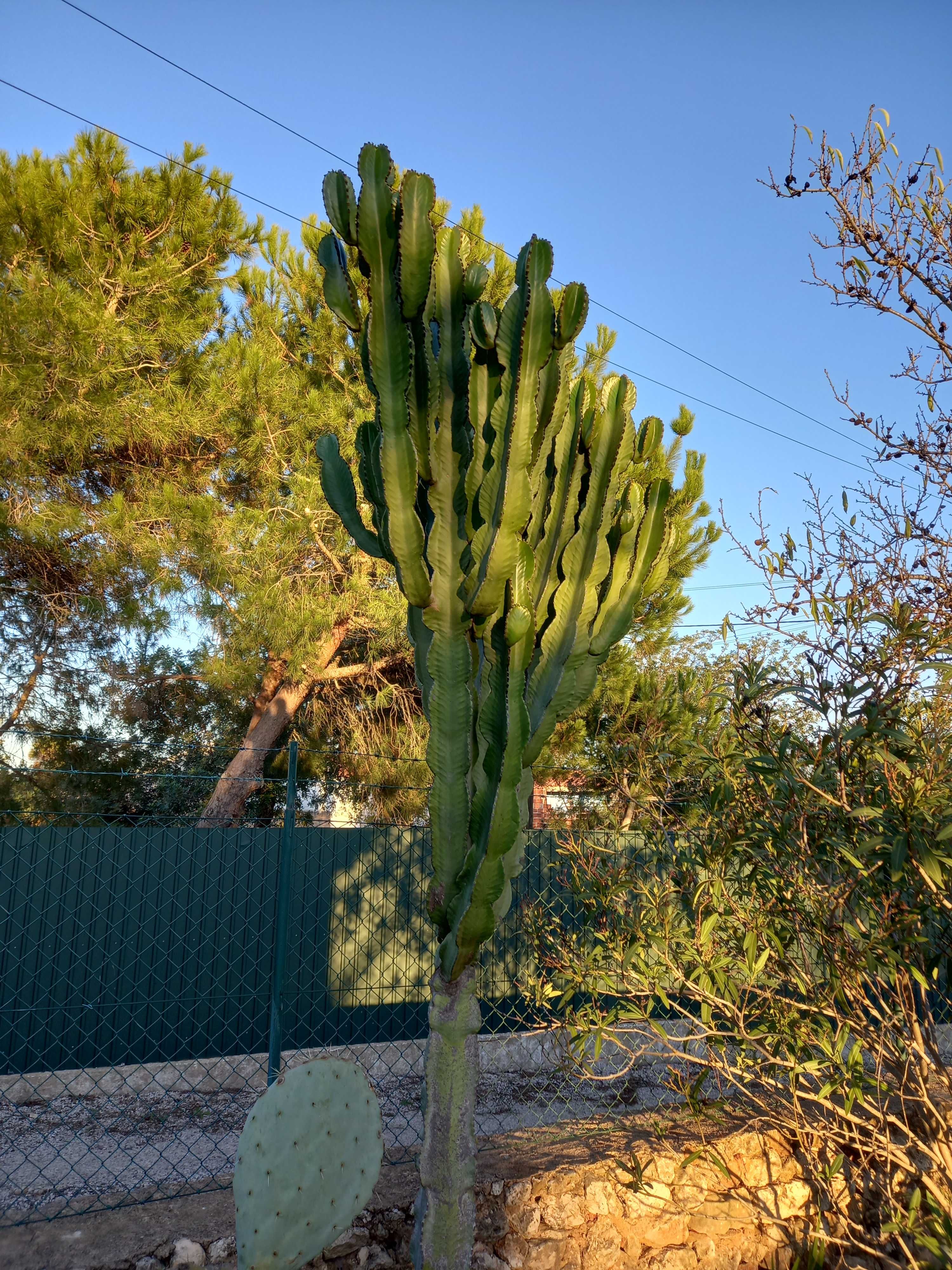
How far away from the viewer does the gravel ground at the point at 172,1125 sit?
4.23m

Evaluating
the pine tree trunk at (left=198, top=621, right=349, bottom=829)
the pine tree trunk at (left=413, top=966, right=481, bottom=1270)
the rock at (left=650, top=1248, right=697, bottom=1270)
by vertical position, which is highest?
the pine tree trunk at (left=198, top=621, right=349, bottom=829)

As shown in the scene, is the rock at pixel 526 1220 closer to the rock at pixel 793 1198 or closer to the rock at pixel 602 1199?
the rock at pixel 602 1199

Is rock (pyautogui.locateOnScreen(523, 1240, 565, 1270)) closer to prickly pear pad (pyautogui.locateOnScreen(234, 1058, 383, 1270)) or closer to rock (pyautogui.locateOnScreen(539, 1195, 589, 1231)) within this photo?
rock (pyautogui.locateOnScreen(539, 1195, 589, 1231))

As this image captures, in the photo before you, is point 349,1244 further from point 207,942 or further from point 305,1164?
point 207,942

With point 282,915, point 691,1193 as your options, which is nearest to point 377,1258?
point 691,1193

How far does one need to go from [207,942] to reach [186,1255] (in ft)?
13.3

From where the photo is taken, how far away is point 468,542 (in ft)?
9.02

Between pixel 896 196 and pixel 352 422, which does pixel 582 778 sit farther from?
pixel 896 196

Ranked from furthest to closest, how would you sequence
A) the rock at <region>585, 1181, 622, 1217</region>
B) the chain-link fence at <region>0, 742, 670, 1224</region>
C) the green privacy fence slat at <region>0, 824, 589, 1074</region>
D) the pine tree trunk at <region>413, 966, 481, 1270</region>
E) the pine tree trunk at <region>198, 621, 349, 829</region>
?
the pine tree trunk at <region>198, 621, 349, 829</region>
the green privacy fence slat at <region>0, 824, 589, 1074</region>
the chain-link fence at <region>0, 742, 670, 1224</region>
the rock at <region>585, 1181, 622, 1217</region>
the pine tree trunk at <region>413, 966, 481, 1270</region>

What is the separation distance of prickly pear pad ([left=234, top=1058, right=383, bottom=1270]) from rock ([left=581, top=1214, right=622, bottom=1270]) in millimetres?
891

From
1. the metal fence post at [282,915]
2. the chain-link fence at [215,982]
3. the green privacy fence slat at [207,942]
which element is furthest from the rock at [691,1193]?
the green privacy fence slat at [207,942]

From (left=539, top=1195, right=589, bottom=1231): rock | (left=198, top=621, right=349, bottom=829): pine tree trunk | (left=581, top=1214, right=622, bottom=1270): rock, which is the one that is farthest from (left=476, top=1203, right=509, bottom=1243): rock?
(left=198, top=621, right=349, bottom=829): pine tree trunk

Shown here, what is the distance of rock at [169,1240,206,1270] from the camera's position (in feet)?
8.35

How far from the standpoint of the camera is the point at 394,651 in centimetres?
925
